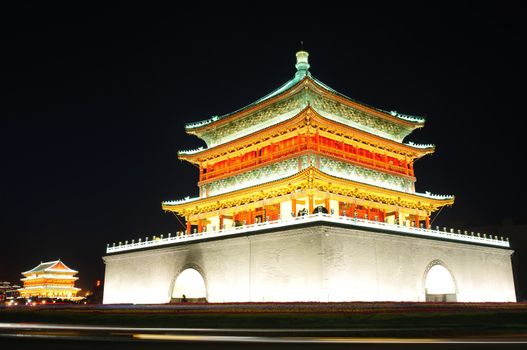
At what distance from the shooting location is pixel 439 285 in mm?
32969

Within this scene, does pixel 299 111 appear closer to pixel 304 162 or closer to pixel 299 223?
pixel 304 162

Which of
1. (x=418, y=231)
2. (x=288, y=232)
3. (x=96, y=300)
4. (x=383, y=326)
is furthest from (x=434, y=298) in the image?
(x=96, y=300)

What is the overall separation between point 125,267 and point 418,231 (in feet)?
68.4

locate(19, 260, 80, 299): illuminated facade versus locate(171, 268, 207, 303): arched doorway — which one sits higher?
locate(19, 260, 80, 299): illuminated facade

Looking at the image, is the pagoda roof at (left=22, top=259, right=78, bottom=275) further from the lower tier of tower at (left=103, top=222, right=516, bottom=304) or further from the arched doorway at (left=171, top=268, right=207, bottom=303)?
the arched doorway at (left=171, top=268, right=207, bottom=303)

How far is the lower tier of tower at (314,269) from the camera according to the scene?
85.3 ft

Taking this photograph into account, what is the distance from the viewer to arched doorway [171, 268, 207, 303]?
3306 cm

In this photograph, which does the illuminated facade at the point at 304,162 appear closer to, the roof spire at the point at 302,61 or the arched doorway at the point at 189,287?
the roof spire at the point at 302,61

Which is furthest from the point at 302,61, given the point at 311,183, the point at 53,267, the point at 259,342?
the point at 53,267

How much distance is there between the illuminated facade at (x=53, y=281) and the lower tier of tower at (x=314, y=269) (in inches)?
1486

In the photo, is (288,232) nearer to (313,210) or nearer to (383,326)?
(313,210)

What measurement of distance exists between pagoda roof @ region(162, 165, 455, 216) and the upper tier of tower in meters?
4.73

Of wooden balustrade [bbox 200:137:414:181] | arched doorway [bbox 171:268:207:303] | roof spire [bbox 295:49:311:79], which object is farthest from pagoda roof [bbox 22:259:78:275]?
roof spire [bbox 295:49:311:79]

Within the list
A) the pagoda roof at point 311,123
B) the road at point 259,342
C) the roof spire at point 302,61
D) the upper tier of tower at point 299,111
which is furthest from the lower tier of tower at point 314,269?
the roof spire at point 302,61
